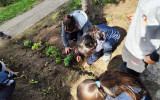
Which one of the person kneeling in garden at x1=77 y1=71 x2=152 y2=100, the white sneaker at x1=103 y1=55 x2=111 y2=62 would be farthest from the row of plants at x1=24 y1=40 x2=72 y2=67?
Result: the person kneeling in garden at x1=77 y1=71 x2=152 y2=100

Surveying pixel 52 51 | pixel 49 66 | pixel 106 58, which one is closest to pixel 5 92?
pixel 49 66

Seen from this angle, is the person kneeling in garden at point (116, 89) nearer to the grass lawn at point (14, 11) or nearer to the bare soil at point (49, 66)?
the bare soil at point (49, 66)

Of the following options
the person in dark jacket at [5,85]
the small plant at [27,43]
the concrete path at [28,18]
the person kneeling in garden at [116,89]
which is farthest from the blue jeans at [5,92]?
the concrete path at [28,18]

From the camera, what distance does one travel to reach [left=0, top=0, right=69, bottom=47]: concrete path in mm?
4625

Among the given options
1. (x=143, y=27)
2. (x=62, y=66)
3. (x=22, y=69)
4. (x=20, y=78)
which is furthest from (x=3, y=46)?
(x=143, y=27)

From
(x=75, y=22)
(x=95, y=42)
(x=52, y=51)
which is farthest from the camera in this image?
(x=52, y=51)

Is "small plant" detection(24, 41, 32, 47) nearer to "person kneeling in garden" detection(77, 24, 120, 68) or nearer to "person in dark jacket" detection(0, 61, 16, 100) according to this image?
"person in dark jacket" detection(0, 61, 16, 100)

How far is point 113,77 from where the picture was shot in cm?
138

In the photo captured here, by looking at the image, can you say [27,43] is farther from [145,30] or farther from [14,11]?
[14,11]

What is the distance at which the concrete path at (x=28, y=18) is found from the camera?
4.62 m

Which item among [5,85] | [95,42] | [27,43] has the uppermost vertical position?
[95,42]

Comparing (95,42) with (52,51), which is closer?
(95,42)

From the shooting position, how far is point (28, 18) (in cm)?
519

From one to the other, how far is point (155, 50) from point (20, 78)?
2814 mm
